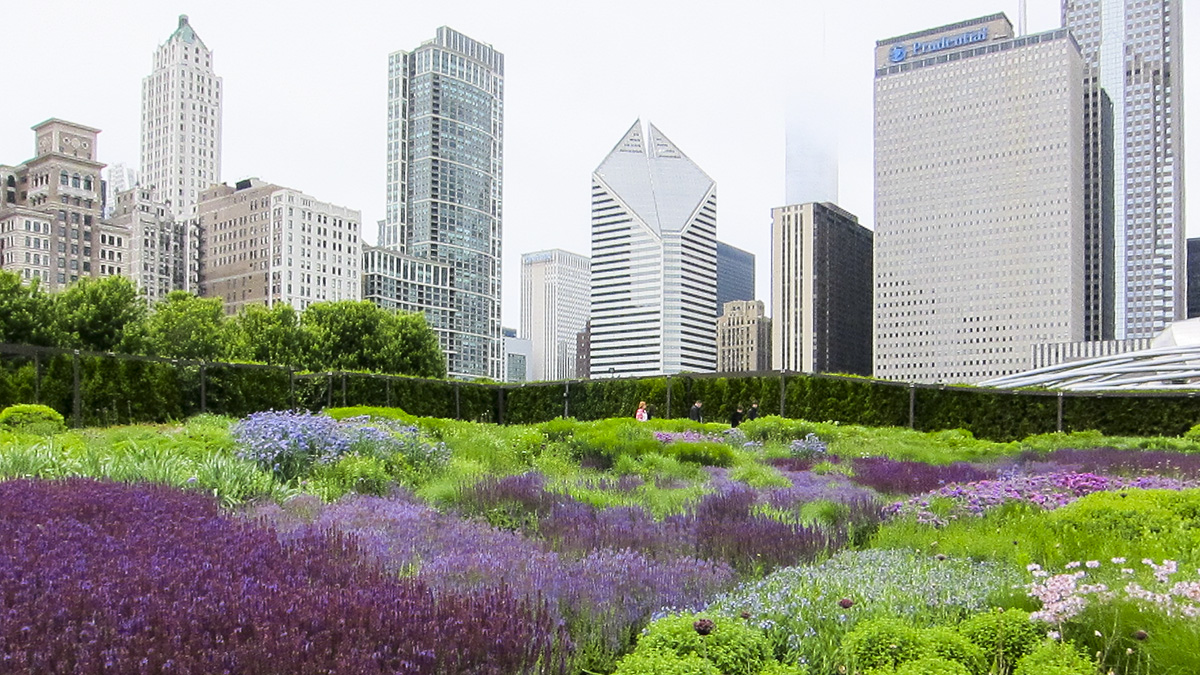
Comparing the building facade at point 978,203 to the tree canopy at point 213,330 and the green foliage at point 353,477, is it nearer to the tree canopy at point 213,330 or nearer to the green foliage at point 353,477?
the tree canopy at point 213,330

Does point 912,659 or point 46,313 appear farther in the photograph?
point 46,313

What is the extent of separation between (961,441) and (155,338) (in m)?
44.0

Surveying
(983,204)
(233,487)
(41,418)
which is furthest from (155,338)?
(983,204)

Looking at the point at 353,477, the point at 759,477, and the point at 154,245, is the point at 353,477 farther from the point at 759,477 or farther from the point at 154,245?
the point at 154,245

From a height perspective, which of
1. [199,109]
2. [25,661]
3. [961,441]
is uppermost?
[199,109]

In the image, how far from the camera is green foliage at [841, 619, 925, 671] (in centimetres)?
341

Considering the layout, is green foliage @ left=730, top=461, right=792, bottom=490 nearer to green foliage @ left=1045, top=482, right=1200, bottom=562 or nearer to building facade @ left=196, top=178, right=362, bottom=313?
green foliage @ left=1045, top=482, right=1200, bottom=562

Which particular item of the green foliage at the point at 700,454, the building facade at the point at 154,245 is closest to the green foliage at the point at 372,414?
the green foliage at the point at 700,454

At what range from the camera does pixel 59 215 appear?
120250mm

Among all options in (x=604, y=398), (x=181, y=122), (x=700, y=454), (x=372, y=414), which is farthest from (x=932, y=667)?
(x=181, y=122)

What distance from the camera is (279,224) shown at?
135 meters

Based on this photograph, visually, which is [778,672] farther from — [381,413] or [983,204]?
[983,204]

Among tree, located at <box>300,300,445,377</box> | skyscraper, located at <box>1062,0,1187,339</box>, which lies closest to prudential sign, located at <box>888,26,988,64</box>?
skyscraper, located at <box>1062,0,1187,339</box>

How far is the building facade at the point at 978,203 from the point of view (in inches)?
6491
